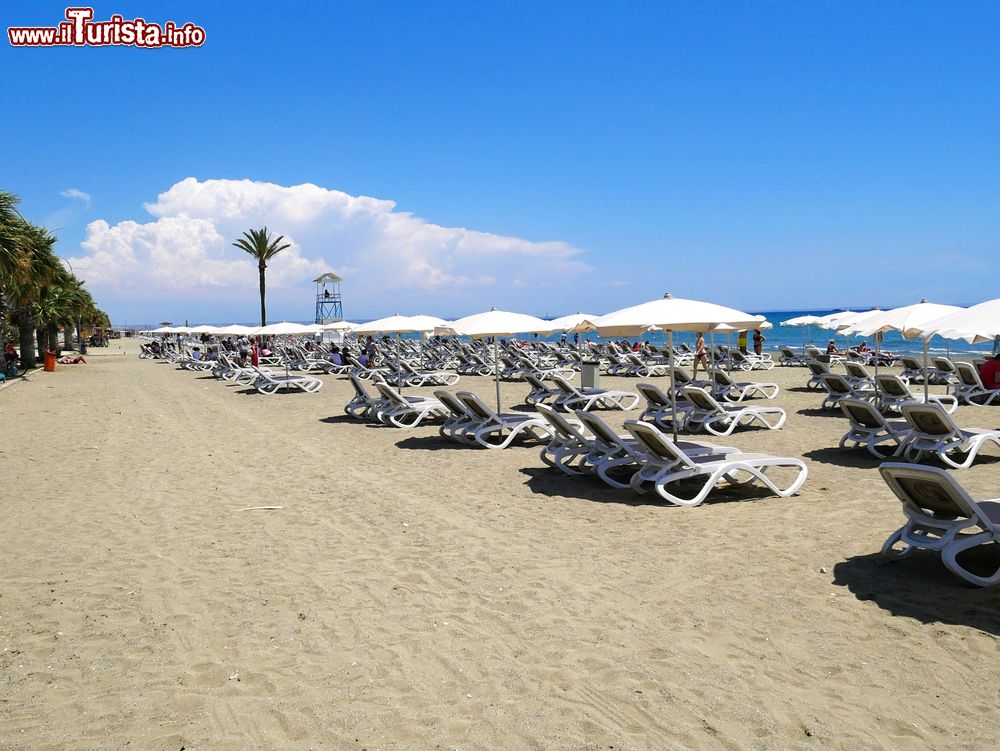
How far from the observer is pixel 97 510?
643 centimetres

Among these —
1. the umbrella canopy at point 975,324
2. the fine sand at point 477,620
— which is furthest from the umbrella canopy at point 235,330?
the umbrella canopy at point 975,324

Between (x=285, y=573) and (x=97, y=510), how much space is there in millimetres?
2697

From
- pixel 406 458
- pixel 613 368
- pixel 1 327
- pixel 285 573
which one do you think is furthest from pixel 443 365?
pixel 285 573

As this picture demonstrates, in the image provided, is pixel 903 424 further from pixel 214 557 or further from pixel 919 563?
pixel 214 557

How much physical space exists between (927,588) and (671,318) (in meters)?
3.58

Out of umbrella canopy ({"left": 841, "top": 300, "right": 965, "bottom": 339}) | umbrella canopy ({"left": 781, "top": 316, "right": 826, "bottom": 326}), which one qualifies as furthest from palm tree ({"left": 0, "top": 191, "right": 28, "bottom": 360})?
umbrella canopy ({"left": 781, "top": 316, "right": 826, "bottom": 326})

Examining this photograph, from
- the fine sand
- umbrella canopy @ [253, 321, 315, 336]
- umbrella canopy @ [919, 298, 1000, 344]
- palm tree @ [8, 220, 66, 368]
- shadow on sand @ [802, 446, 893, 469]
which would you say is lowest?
shadow on sand @ [802, 446, 893, 469]

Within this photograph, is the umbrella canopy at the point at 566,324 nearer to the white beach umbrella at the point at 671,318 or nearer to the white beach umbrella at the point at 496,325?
the white beach umbrella at the point at 496,325

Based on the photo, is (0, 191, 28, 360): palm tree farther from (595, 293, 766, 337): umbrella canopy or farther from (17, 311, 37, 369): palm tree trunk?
(595, 293, 766, 337): umbrella canopy

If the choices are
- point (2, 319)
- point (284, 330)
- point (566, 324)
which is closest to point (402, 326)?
point (566, 324)

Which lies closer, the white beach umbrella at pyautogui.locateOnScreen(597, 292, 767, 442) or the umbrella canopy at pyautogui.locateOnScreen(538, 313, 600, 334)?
the white beach umbrella at pyautogui.locateOnScreen(597, 292, 767, 442)

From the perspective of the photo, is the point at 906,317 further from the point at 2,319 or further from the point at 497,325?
the point at 2,319

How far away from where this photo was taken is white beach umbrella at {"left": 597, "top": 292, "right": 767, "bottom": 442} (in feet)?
23.7

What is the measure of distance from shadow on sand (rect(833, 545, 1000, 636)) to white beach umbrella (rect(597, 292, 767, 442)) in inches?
109
